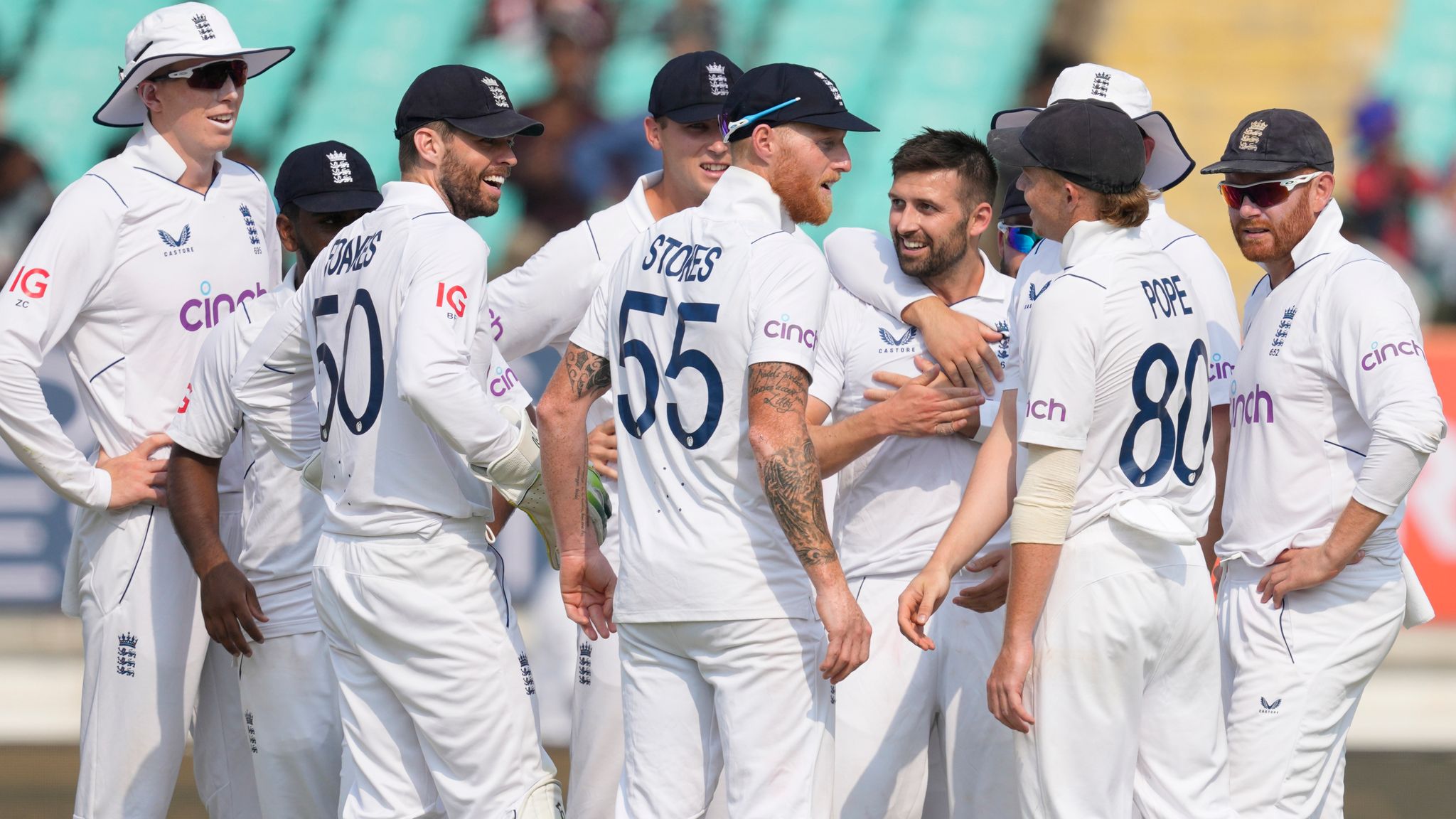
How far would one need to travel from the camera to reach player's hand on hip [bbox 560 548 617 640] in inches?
167

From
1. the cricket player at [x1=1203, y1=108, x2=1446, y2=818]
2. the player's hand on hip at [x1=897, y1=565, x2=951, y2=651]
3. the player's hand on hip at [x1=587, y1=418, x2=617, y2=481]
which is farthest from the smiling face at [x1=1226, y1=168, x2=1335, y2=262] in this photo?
the player's hand on hip at [x1=587, y1=418, x2=617, y2=481]

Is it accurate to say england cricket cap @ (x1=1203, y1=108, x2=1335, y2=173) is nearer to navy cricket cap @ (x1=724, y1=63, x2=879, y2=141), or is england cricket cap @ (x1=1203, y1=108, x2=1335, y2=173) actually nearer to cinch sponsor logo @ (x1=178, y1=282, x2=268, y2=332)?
navy cricket cap @ (x1=724, y1=63, x2=879, y2=141)

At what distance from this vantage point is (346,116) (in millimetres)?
12445

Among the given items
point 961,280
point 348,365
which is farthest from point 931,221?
point 348,365

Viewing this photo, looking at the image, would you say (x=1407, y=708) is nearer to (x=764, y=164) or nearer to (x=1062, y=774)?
(x=1062, y=774)

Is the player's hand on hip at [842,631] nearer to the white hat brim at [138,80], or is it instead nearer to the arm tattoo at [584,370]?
the arm tattoo at [584,370]

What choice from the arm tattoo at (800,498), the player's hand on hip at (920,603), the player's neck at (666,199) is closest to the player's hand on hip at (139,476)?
the player's neck at (666,199)

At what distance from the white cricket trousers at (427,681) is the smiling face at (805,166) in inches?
49.7

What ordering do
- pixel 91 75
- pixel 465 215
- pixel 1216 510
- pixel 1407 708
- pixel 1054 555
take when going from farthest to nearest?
pixel 91 75 → pixel 1407 708 → pixel 1216 510 → pixel 465 215 → pixel 1054 555

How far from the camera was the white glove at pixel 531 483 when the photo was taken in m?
4.06

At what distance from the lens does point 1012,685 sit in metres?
3.85

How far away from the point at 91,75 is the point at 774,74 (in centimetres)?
990

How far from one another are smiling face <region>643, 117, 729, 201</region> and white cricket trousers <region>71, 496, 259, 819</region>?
184 cm

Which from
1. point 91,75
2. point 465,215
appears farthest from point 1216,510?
point 91,75
